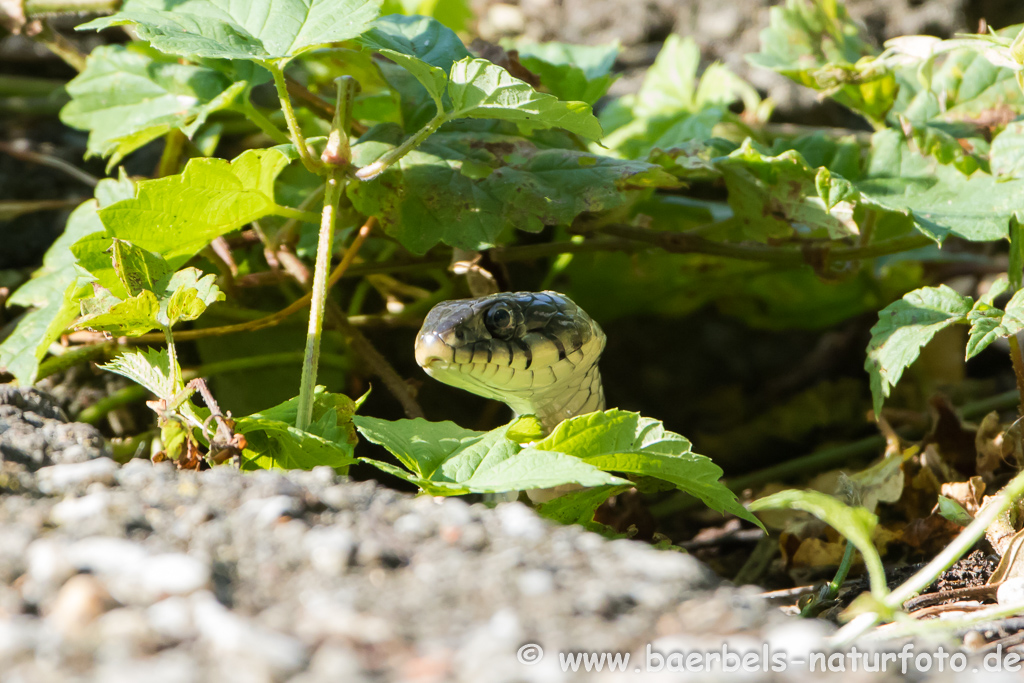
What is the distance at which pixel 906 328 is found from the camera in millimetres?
1567

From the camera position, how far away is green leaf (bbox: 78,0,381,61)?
135 centimetres

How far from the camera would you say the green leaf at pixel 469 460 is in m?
1.16

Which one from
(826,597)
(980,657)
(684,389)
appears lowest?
(684,389)

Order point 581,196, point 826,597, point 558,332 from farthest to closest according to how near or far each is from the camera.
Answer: point 558,332 < point 581,196 < point 826,597

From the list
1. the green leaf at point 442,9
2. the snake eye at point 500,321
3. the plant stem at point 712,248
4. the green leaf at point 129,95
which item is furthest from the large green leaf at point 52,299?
the green leaf at point 442,9

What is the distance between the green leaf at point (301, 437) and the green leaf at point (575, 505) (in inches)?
14.9

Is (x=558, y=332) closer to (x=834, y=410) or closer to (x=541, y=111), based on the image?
(x=541, y=111)

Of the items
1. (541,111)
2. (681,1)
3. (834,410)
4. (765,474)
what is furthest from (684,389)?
(541,111)

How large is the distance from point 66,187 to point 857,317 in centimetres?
294

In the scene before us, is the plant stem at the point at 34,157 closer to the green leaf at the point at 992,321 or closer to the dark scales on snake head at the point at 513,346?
the dark scales on snake head at the point at 513,346

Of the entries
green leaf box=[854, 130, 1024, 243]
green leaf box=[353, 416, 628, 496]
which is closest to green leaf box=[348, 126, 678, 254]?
green leaf box=[353, 416, 628, 496]

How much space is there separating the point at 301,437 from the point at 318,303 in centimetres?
26

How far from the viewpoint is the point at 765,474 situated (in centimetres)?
234

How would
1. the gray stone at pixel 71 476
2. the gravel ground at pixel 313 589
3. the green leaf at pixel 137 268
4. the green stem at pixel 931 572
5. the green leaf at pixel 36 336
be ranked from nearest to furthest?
1. the gravel ground at pixel 313 589
2. the green stem at pixel 931 572
3. the gray stone at pixel 71 476
4. the green leaf at pixel 137 268
5. the green leaf at pixel 36 336
